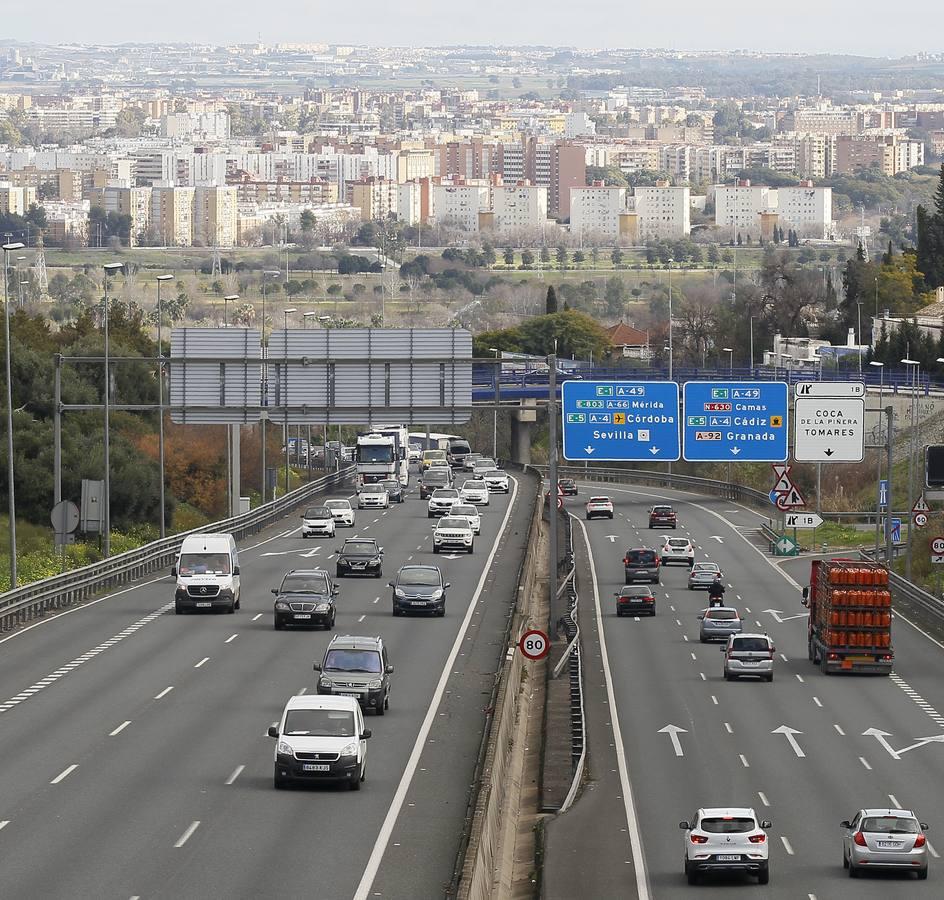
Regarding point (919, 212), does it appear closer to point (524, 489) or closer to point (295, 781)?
point (524, 489)

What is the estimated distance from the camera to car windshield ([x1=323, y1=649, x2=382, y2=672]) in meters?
38.5

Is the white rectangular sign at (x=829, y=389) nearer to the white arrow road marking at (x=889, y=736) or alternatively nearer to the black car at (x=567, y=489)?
the white arrow road marking at (x=889, y=736)

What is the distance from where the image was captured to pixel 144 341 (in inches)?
4796

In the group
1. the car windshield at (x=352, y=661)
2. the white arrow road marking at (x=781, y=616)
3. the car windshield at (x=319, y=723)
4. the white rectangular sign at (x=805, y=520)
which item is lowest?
the white arrow road marking at (x=781, y=616)

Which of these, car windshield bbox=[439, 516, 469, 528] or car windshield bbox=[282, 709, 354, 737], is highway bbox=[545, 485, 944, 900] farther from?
car windshield bbox=[439, 516, 469, 528]

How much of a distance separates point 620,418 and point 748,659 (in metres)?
9.99

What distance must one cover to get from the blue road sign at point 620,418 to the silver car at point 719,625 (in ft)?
14.3

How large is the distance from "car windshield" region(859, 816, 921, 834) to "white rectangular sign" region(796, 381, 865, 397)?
3114 centimetres

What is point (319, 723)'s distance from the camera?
3177cm

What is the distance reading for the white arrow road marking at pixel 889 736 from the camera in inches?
1521

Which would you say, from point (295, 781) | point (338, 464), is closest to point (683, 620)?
point (295, 781)

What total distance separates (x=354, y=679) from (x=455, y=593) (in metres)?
22.7

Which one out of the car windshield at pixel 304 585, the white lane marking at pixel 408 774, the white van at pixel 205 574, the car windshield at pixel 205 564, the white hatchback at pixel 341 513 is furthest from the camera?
the white hatchback at pixel 341 513

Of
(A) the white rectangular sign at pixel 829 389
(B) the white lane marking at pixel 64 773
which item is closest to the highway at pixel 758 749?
(A) the white rectangular sign at pixel 829 389
